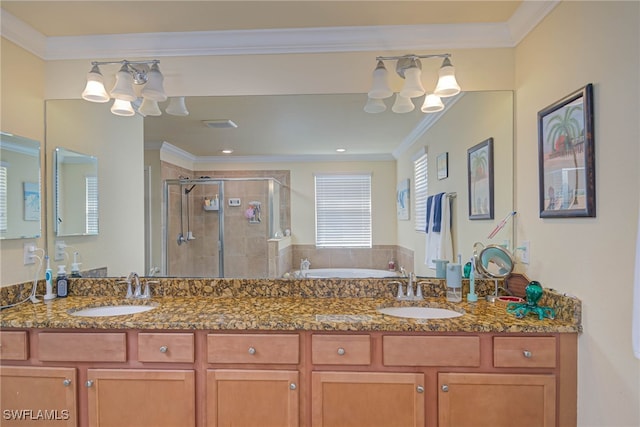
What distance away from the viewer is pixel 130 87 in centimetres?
197

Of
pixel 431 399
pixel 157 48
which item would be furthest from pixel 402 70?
pixel 431 399

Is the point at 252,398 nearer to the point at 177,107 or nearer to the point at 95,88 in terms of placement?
the point at 177,107

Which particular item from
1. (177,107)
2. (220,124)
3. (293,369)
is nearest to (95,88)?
(177,107)

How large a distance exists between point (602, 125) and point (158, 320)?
2.00m

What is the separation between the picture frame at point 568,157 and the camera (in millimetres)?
1399

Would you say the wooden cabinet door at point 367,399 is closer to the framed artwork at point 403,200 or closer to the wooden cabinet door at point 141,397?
the wooden cabinet door at point 141,397

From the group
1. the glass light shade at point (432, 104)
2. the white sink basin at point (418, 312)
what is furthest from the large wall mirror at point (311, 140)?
the white sink basin at point (418, 312)

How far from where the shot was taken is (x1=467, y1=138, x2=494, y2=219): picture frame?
207 cm

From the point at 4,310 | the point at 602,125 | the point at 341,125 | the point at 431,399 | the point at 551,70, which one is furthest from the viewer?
the point at 341,125

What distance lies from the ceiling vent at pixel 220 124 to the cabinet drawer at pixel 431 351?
5.09ft

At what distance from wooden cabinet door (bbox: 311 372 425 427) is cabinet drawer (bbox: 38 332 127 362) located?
2.96ft

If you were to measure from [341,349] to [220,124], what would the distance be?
59.5 inches

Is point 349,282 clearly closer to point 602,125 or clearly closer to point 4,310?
point 602,125

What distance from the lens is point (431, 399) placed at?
156 cm
